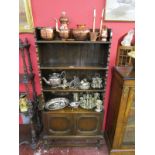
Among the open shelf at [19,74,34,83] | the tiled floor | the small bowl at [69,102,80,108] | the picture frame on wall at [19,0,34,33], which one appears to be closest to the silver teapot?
the open shelf at [19,74,34,83]

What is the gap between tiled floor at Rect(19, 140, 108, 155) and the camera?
5.79 feet

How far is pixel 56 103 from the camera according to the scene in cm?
168

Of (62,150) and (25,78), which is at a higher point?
(25,78)

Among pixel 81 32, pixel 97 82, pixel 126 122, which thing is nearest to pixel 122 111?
pixel 126 122

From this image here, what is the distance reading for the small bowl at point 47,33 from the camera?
129 cm

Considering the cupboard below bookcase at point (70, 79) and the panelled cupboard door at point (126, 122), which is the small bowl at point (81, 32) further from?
the panelled cupboard door at point (126, 122)

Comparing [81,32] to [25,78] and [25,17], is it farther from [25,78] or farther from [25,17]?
[25,78]

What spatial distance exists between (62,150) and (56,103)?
672mm

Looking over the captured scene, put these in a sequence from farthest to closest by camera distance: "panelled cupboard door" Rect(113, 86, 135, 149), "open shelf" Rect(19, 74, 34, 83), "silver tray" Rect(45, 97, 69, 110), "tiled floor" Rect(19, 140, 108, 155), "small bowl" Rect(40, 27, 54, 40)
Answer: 1. "tiled floor" Rect(19, 140, 108, 155)
2. "silver tray" Rect(45, 97, 69, 110)
3. "open shelf" Rect(19, 74, 34, 83)
4. "panelled cupboard door" Rect(113, 86, 135, 149)
5. "small bowl" Rect(40, 27, 54, 40)

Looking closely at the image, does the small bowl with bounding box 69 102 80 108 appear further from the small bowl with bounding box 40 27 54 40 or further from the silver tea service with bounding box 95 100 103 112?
the small bowl with bounding box 40 27 54 40

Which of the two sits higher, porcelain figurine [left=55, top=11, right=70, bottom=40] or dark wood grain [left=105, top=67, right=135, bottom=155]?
porcelain figurine [left=55, top=11, right=70, bottom=40]

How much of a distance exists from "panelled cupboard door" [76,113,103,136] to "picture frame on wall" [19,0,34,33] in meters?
1.18
